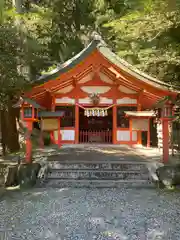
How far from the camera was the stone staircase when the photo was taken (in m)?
8.94

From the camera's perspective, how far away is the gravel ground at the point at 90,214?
17.3ft

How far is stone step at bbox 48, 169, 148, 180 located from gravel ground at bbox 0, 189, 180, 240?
991 mm

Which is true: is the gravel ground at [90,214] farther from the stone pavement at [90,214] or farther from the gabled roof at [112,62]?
the gabled roof at [112,62]

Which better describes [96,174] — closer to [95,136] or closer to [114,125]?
[114,125]

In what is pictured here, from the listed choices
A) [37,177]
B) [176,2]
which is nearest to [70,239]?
[37,177]

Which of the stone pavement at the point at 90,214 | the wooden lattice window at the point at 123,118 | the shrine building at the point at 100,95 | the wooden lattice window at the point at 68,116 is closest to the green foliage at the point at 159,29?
the shrine building at the point at 100,95

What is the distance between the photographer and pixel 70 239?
5023mm

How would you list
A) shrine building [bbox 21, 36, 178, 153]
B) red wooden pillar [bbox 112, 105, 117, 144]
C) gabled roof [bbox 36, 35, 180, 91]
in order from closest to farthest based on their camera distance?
1. gabled roof [bbox 36, 35, 180, 91]
2. shrine building [bbox 21, 36, 178, 153]
3. red wooden pillar [bbox 112, 105, 117, 144]

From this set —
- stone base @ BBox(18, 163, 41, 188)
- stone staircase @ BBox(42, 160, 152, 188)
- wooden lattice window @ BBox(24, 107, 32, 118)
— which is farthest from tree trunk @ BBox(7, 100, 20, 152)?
stone base @ BBox(18, 163, 41, 188)

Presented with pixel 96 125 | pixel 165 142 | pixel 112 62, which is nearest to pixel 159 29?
pixel 112 62

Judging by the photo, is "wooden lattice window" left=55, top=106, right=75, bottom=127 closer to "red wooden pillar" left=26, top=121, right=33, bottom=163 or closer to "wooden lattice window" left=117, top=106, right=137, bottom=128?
"wooden lattice window" left=117, top=106, right=137, bottom=128

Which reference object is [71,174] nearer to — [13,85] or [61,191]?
[61,191]

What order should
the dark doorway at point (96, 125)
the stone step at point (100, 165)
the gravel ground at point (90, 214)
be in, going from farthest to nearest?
the dark doorway at point (96, 125) → the stone step at point (100, 165) → the gravel ground at point (90, 214)

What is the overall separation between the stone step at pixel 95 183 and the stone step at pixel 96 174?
0.26m
